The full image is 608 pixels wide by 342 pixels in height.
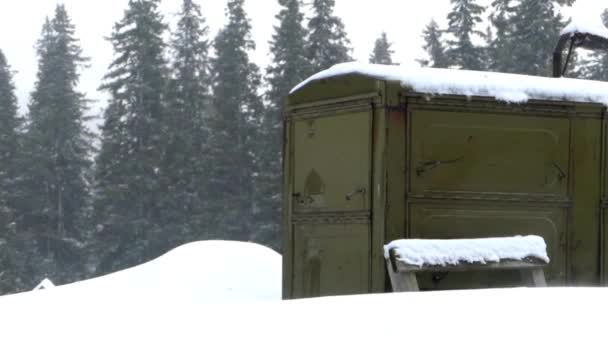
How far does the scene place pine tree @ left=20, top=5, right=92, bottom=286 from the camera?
44844mm

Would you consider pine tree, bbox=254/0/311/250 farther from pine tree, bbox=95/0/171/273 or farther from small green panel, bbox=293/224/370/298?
small green panel, bbox=293/224/370/298

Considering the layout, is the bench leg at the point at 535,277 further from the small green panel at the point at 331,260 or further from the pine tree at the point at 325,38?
the pine tree at the point at 325,38

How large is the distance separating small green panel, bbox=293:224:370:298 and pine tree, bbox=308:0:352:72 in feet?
114

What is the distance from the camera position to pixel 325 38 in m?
42.5

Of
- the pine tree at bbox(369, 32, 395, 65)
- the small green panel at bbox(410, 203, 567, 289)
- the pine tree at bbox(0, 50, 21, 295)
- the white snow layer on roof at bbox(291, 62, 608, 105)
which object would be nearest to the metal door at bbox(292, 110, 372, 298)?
the white snow layer on roof at bbox(291, 62, 608, 105)

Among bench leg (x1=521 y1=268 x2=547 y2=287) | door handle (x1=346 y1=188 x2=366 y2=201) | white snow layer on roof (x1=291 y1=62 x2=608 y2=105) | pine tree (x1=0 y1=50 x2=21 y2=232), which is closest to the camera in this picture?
bench leg (x1=521 y1=268 x2=547 y2=287)

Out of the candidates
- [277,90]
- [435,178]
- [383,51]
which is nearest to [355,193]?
[435,178]

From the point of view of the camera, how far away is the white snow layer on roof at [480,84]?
22.5ft

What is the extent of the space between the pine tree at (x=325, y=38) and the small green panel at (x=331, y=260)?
1364 inches

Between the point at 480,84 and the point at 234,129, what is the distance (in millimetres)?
36874

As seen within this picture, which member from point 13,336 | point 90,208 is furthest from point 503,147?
point 90,208

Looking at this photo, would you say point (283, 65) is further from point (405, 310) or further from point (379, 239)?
point (405, 310)

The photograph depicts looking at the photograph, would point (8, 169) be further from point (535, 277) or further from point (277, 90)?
point (535, 277)

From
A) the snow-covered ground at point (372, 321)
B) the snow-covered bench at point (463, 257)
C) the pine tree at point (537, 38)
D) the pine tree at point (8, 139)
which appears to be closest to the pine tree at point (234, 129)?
the pine tree at point (8, 139)
